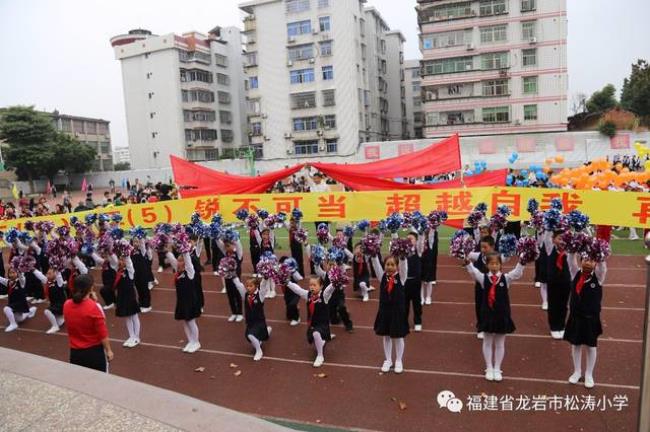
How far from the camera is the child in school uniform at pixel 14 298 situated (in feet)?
30.0

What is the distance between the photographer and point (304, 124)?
4050cm

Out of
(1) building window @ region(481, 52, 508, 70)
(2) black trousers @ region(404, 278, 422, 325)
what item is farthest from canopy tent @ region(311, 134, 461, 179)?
(1) building window @ region(481, 52, 508, 70)

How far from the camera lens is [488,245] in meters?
7.19

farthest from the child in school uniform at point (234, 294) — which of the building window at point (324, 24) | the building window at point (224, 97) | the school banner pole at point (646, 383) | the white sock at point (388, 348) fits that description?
the building window at point (224, 97)

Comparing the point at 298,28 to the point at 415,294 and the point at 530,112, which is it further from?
the point at 415,294

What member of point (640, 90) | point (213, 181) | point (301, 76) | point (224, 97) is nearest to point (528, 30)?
point (640, 90)

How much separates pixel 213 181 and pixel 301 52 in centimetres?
2976

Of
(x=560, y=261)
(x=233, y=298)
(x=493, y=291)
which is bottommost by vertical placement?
(x=233, y=298)

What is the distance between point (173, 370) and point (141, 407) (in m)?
3.08

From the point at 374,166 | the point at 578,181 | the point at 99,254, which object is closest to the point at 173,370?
the point at 99,254

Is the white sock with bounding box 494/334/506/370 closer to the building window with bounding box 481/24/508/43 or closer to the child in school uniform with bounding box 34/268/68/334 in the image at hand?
the child in school uniform with bounding box 34/268/68/334

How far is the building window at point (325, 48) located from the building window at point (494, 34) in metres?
12.0

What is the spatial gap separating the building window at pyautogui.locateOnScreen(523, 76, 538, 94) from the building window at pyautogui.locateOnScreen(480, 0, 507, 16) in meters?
5.32

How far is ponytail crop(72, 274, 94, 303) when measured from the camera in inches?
197
